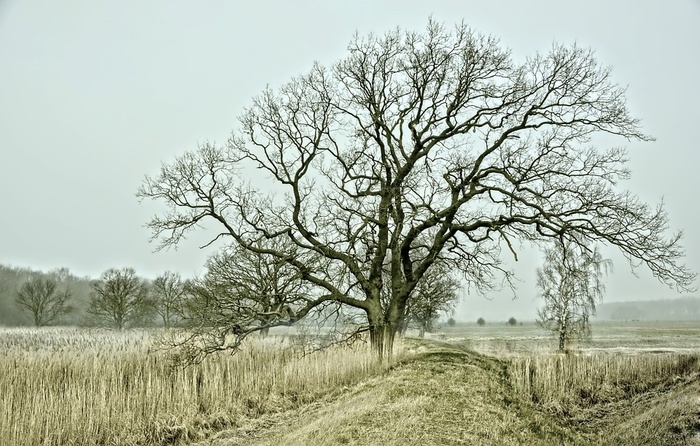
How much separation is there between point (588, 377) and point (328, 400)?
689 centimetres

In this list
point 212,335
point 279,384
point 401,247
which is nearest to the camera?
point 279,384

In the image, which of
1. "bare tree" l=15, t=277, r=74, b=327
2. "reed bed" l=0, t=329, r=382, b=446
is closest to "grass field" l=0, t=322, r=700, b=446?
"reed bed" l=0, t=329, r=382, b=446

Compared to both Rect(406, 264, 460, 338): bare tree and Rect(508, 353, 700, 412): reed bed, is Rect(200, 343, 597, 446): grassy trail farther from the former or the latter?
Rect(406, 264, 460, 338): bare tree

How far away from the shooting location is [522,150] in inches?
628

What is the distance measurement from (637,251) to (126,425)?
1367 centimetres

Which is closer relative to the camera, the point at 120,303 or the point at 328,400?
the point at 328,400

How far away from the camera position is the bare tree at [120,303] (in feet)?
110

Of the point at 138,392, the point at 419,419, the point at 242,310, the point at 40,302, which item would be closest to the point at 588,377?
the point at 419,419

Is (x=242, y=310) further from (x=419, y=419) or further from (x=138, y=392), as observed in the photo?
(x=419, y=419)

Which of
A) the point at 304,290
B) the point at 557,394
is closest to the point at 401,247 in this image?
the point at 304,290

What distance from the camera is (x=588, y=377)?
12594 mm

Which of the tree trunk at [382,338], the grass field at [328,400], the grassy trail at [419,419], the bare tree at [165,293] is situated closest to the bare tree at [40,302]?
the bare tree at [165,293]

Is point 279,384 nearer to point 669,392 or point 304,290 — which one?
point 304,290

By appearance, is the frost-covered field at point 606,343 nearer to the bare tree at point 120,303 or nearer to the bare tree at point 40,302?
the bare tree at point 120,303
